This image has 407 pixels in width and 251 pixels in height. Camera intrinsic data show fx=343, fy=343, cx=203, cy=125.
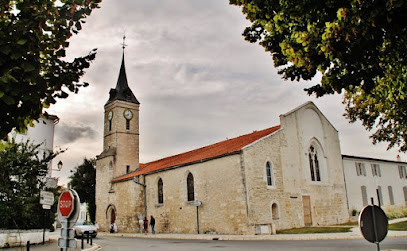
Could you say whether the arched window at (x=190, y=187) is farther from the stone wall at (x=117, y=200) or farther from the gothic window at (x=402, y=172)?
the gothic window at (x=402, y=172)

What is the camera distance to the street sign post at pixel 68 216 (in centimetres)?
566

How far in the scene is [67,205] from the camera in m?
5.76

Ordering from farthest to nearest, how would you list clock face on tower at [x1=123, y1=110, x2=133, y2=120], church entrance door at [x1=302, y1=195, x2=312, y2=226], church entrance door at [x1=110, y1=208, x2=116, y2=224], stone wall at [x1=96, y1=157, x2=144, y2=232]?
clock face on tower at [x1=123, y1=110, x2=133, y2=120] < church entrance door at [x1=110, y1=208, x2=116, y2=224] < stone wall at [x1=96, y1=157, x2=144, y2=232] < church entrance door at [x1=302, y1=195, x2=312, y2=226]

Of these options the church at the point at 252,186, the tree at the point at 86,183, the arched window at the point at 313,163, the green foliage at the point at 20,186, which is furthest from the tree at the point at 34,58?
the tree at the point at 86,183

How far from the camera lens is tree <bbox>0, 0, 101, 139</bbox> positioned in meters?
4.70

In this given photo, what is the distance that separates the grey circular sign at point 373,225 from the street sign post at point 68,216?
482 centimetres

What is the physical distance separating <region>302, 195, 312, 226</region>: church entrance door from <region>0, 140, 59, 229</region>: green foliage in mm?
17396

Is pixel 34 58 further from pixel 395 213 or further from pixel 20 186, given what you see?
pixel 395 213

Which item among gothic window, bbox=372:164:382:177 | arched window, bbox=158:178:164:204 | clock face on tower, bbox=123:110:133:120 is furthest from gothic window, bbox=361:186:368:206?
clock face on tower, bbox=123:110:133:120

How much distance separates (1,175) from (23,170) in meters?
1.00

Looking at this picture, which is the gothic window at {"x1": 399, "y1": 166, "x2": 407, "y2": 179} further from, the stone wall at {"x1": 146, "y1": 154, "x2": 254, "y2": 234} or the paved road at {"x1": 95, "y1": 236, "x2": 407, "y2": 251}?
the paved road at {"x1": 95, "y1": 236, "x2": 407, "y2": 251}

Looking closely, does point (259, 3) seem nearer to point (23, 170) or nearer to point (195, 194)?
point (23, 170)

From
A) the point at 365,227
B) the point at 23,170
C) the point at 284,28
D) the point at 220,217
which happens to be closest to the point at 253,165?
the point at 220,217

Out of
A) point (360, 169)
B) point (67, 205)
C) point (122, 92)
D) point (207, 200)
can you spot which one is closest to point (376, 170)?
point (360, 169)
